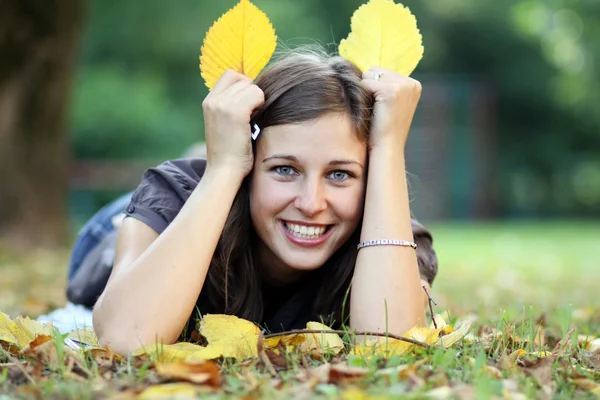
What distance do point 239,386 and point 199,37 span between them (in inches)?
743

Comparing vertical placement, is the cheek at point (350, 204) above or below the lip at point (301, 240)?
above

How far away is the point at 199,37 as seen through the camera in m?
20.1

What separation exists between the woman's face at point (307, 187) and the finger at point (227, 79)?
20cm

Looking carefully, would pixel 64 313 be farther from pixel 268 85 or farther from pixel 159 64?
pixel 159 64

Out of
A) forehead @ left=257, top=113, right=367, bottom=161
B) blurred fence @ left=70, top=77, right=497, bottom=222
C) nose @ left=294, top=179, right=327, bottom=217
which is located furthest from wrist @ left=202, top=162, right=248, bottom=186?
blurred fence @ left=70, top=77, right=497, bottom=222

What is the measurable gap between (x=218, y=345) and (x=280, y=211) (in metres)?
0.53

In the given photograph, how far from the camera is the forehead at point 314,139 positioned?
2605 millimetres

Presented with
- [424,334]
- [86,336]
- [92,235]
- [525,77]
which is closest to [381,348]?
[424,334]

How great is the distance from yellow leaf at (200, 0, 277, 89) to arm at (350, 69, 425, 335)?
383 mm

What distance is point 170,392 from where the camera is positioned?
6.07 ft

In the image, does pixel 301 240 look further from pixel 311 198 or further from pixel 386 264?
pixel 386 264

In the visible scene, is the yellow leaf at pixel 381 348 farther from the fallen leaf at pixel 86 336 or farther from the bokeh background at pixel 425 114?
the bokeh background at pixel 425 114

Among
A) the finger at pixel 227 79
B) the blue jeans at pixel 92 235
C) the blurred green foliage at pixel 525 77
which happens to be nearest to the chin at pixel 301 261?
the finger at pixel 227 79

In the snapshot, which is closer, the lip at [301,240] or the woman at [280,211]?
the woman at [280,211]
